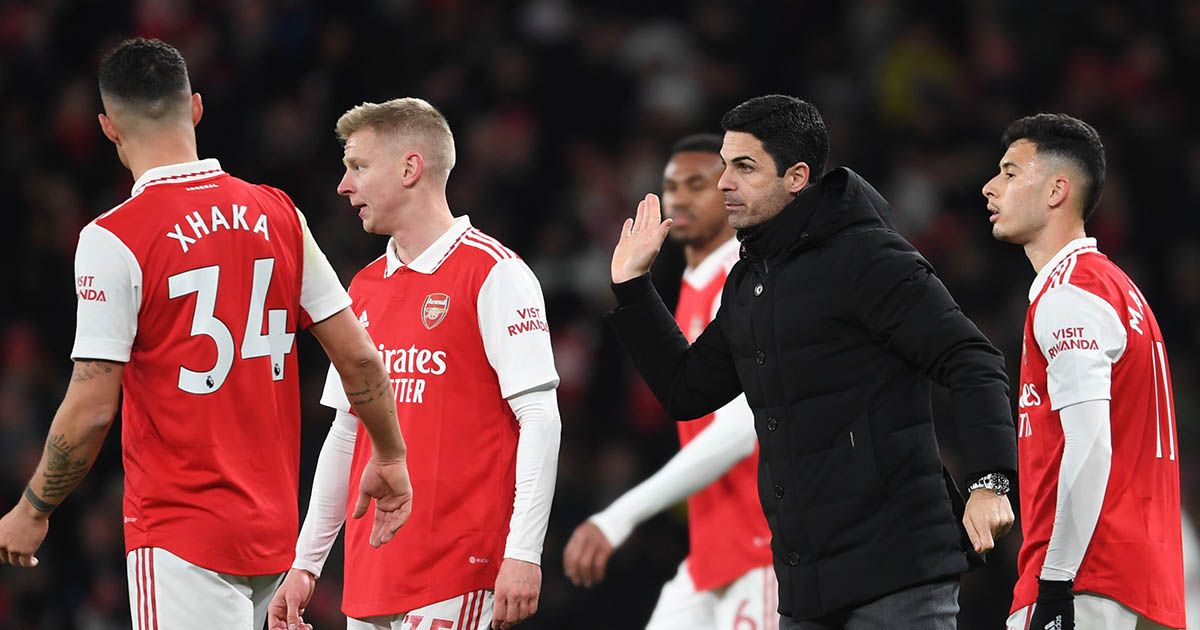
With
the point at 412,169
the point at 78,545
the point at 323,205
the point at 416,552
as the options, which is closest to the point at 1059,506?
the point at 416,552

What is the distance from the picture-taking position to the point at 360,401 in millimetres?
4398

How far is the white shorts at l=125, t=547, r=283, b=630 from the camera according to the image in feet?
13.5

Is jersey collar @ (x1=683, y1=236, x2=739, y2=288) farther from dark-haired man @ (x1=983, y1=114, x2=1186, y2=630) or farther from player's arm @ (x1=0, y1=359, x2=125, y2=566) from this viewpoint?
player's arm @ (x1=0, y1=359, x2=125, y2=566)

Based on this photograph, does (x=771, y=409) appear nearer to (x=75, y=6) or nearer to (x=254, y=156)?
(x=254, y=156)

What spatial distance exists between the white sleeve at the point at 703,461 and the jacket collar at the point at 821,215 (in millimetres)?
1359

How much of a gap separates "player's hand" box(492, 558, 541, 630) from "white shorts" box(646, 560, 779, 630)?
5.14 feet

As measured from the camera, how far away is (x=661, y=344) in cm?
483

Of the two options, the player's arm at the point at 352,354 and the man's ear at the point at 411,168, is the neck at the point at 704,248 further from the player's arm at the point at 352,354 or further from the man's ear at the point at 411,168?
the player's arm at the point at 352,354

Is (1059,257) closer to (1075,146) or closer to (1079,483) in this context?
(1075,146)

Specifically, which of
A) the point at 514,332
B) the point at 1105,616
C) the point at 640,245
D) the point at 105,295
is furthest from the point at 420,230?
the point at 1105,616

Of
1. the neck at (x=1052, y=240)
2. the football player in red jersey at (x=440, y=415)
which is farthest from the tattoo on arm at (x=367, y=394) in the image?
the neck at (x=1052, y=240)

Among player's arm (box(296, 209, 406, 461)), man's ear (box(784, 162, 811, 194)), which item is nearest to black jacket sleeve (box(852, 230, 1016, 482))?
man's ear (box(784, 162, 811, 194))

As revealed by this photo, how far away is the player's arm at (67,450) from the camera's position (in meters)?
4.02

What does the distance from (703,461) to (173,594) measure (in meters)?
2.34
